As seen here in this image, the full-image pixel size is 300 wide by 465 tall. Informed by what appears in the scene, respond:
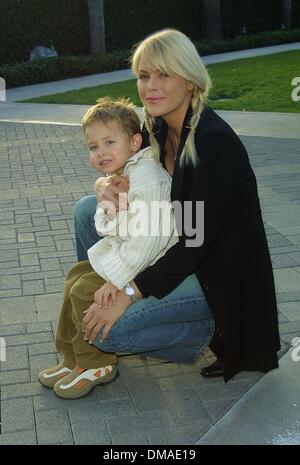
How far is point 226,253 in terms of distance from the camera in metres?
2.78

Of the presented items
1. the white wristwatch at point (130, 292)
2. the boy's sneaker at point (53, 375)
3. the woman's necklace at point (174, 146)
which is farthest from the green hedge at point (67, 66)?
the white wristwatch at point (130, 292)

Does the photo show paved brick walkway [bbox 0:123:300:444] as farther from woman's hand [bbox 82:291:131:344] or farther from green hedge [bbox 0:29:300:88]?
green hedge [bbox 0:29:300:88]

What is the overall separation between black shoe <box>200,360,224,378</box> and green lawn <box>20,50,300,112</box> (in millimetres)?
7716

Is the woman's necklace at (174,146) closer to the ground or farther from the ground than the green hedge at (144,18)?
farther from the ground

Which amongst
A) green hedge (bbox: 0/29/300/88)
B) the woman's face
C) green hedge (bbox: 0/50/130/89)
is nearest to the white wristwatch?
the woman's face

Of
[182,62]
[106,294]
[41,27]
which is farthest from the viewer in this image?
[41,27]

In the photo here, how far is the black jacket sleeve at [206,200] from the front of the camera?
2.66m

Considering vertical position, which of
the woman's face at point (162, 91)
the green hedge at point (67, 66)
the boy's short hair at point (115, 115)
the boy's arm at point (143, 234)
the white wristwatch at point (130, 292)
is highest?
the woman's face at point (162, 91)

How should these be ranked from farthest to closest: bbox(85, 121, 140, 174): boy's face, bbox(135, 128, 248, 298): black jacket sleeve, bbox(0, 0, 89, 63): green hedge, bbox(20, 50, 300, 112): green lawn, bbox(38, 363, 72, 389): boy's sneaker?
bbox(0, 0, 89, 63): green hedge, bbox(20, 50, 300, 112): green lawn, bbox(38, 363, 72, 389): boy's sneaker, bbox(85, 121, 140, 174): boy's face, bbox(135, 128, 248, 298): black jacket sleeve

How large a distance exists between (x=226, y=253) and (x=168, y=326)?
0.43m

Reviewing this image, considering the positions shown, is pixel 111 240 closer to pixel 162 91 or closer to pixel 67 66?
pixel 162 91

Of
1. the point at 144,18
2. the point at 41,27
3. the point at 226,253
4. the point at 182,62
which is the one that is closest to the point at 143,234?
the point at 226,253

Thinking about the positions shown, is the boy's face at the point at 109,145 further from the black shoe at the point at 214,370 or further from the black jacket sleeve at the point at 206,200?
the black shoe at the point at 214,370

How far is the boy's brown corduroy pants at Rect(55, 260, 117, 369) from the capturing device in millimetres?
2904
